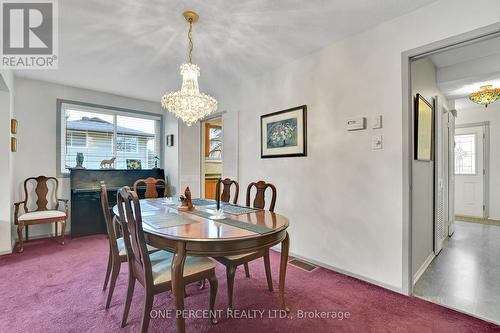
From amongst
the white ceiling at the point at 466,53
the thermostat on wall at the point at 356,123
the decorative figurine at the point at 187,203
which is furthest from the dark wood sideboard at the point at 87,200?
the white ceiling at the point at 466,53

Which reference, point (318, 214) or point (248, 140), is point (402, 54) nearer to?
point (318, 214)

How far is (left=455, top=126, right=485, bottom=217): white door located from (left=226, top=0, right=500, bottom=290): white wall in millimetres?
4956

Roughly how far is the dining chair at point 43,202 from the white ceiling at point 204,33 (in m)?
1.67

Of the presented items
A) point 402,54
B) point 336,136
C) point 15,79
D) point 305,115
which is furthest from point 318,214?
point 15,79

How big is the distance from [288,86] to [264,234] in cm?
230

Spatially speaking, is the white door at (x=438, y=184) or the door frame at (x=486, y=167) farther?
the door frame at (x=486, y=167)

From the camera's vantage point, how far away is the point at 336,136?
274 cm

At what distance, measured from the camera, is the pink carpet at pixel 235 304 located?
1765 millimetres

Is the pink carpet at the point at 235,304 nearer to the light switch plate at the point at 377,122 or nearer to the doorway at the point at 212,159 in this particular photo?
the light switch plate at the point at 377,122

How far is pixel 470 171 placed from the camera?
18.6 feet

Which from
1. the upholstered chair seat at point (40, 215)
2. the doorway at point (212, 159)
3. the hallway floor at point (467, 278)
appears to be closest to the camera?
the hallway floor at point (467, 278)

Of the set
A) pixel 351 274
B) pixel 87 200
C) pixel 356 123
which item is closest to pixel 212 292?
pixel 351 274

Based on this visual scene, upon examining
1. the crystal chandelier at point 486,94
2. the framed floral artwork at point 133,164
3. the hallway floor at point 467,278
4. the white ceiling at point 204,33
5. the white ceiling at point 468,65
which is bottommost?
the hallway floor at point 467,278

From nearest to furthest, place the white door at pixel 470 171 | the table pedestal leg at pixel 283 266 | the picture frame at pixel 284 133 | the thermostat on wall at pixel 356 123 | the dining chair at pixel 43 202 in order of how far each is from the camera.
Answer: the table pedestal leg at pixel 283 266 → the thermostat on wall at pixel 356 123 → the picture frame at pixel 284 133 → the dining chair at pixel 43 202 → the white door at pixel 470 171
